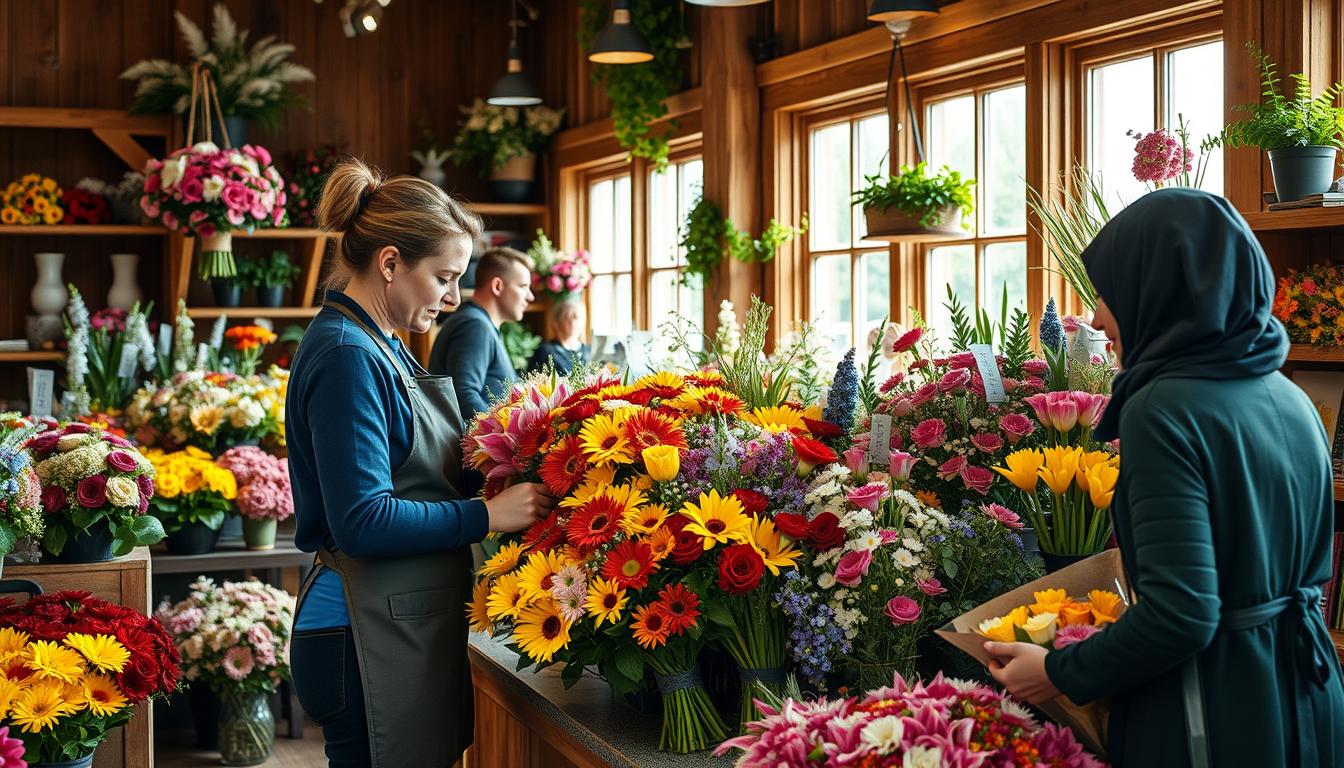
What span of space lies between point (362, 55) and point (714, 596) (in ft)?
18.7

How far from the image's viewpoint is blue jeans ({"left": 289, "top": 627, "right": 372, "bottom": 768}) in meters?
1.91

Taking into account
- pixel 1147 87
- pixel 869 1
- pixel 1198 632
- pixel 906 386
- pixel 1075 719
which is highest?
pixel 869 1

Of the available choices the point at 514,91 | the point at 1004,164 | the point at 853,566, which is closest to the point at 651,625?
the point at 853,566

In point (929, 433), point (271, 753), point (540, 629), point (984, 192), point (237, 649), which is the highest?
point (984, 192)

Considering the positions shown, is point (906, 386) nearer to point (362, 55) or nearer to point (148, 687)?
point (148, 687)

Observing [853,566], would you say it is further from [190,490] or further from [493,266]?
[493,266]

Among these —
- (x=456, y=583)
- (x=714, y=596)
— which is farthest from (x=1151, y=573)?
(x=456, y=583)

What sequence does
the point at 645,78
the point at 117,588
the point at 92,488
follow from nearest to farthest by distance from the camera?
the point at 92,488 → the point at 117,588 → the point at 645,78

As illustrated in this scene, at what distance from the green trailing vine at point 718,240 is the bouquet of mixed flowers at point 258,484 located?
1927 millimetres

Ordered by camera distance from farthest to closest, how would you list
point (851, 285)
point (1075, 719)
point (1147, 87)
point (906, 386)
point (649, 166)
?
point (649, 166) → point (851, 285) → point (1147, 87) → point (906, 386) → point (1075, 719)

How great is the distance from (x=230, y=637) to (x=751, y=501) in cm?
273

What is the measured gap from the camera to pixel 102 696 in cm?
228

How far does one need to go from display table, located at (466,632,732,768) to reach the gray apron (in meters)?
0.12

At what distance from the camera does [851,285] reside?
4.85 meters
